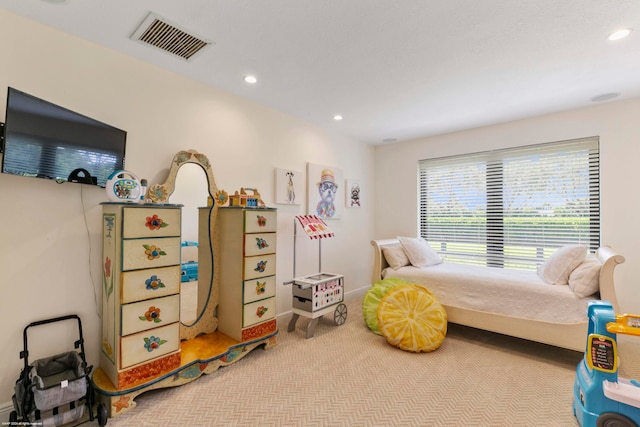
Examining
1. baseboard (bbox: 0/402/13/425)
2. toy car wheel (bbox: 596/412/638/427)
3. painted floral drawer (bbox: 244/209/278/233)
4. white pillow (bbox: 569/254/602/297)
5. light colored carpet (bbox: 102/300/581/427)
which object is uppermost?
painted floral drawer (bbox: 244/209/278/233)

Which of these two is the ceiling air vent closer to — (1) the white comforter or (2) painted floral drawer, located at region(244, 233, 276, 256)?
(2) painted floral drawer, located at region(244, 233, 276, 256)

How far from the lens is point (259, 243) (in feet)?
8.34

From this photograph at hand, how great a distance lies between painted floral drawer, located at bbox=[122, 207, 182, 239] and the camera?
5.94 ft

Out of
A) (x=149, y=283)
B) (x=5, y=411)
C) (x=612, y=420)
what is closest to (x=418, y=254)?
(x=612, y=420)

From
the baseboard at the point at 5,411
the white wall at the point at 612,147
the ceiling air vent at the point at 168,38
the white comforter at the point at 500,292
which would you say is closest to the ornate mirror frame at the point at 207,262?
the ceiling air vent at the point at 168,38

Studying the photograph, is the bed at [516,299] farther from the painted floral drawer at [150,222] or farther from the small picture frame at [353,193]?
the painted floral drawer at [150,222]

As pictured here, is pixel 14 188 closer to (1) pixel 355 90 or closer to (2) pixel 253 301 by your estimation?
(2) pixel 253 301

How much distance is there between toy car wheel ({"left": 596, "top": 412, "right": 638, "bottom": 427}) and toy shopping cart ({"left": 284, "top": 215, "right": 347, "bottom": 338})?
6.75 feet

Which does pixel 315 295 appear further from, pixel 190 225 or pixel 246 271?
pixel 190 225

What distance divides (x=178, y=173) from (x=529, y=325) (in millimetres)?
3299

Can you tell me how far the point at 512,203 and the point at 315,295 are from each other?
2766 mm

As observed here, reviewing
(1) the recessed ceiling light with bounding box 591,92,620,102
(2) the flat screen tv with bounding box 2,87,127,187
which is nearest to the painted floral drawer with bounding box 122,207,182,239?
(2) the flat screen tv with bounding box 2,87,127,187

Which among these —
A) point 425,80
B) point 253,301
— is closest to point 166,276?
point 253,301

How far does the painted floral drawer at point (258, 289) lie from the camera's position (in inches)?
96.2
